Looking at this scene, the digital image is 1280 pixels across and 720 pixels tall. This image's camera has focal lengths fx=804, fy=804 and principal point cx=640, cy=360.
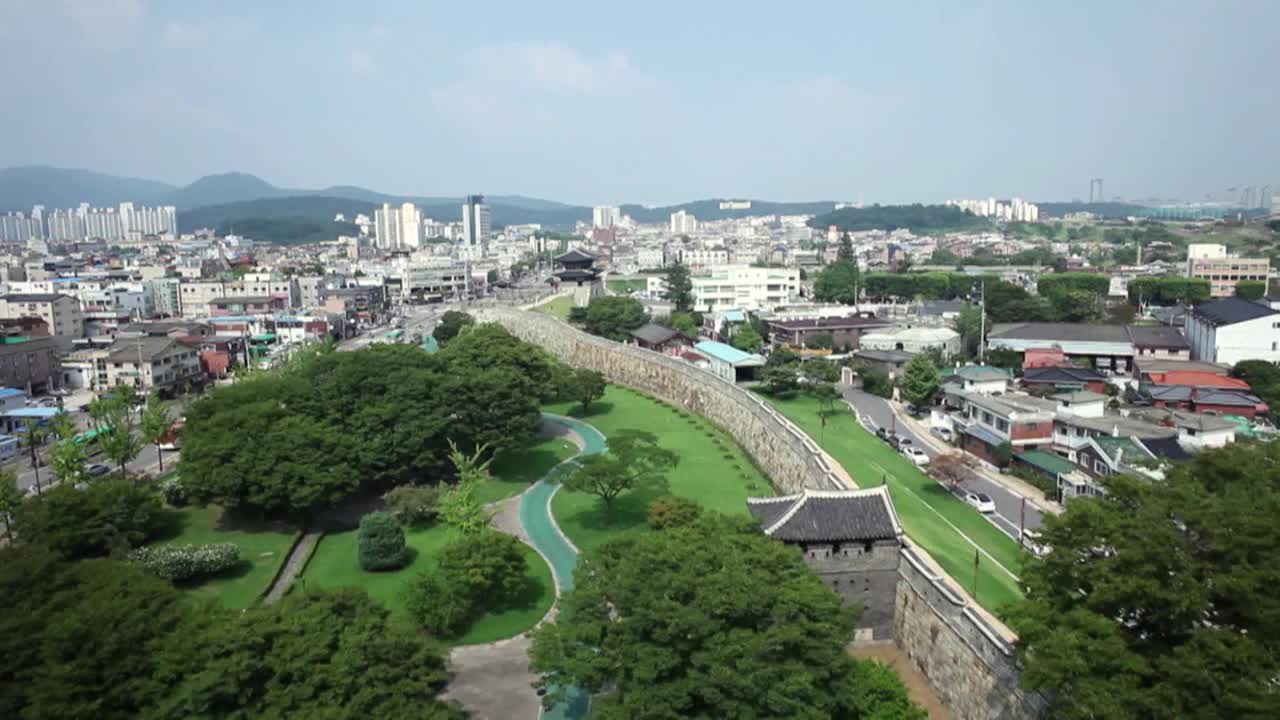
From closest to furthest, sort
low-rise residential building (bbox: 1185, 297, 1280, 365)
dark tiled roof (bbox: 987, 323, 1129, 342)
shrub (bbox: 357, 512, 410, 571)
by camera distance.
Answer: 1. shrub (bbox: 357, 512, 410, 571)
2. low-rise residential building (bbox: 1185, 297, 1280, 365)
3. dark tiled roof (bbox: 987, 323, 1129, 342)

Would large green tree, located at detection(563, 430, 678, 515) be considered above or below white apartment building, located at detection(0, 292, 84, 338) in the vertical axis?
below

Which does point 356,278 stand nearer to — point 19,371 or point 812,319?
point 19,371

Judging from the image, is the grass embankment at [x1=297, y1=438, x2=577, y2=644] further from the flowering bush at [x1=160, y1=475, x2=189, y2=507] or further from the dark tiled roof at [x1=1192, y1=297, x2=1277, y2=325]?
the dark tiled roof at [x1=1192, y1=297, x2=1277, y2=325]

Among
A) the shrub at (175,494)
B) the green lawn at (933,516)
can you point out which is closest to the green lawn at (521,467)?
the shrub at (175,494)

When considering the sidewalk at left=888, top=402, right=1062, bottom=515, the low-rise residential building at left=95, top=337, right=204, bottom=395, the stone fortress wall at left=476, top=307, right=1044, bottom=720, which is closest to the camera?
the stone fortress wall at left=476, top=307, right=1044, bottom=720

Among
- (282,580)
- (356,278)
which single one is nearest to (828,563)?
(282,580)

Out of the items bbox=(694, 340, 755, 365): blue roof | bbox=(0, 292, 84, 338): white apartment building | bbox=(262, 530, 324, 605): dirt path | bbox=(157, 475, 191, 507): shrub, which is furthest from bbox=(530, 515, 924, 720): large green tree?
bbox=(0, 292, 84, 338): white apartment building

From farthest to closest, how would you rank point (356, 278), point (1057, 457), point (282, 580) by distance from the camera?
1. point (356, 278)
2. point (1057, 457)
3. point (282, 580)
